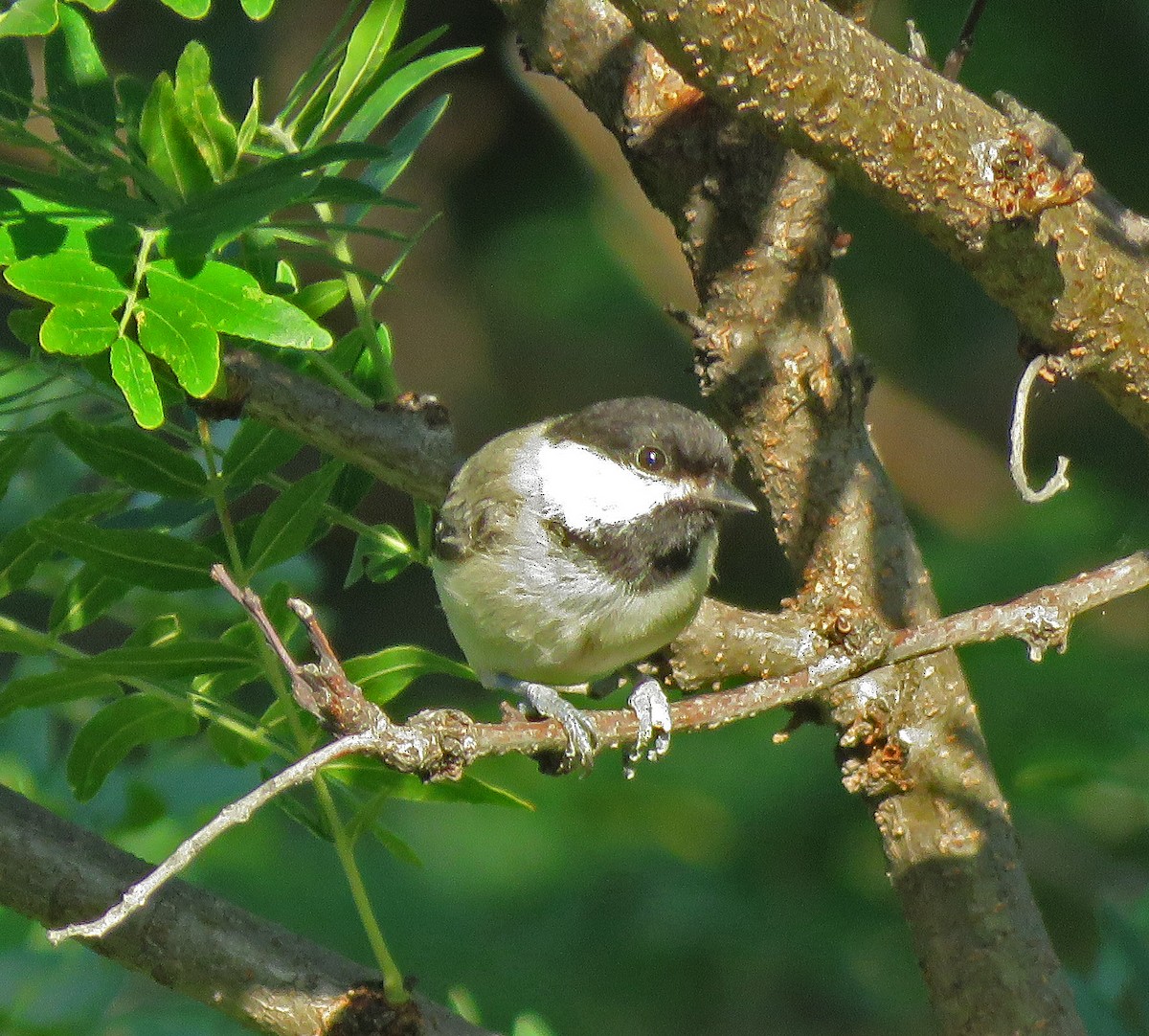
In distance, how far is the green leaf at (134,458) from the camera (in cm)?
244

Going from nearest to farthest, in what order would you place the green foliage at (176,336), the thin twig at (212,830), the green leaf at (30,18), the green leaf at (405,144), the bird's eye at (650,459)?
the thin twig at (212,830), the green leaf at (30,18), the green foliage at (176,336), the green leaf at (405,144), the bird's eye at (650,459)

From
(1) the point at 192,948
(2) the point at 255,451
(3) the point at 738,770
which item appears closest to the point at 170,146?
(2) the point at 255,451

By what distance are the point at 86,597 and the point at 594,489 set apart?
3.71 ft

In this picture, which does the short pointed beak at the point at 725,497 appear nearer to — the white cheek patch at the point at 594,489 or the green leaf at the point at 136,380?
the white cheek patch at the point at 594,489

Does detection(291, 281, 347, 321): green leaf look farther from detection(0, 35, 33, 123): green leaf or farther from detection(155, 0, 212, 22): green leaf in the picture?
detection(155, 0, 212, 22): green leaf

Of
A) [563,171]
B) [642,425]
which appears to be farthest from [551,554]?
[563,171]

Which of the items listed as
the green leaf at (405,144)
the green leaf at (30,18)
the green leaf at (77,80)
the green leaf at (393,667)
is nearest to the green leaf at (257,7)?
the green leaf at (30,18)

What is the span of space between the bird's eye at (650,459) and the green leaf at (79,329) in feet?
4.77

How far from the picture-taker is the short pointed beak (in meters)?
3.18

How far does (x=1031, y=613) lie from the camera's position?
2180 mm

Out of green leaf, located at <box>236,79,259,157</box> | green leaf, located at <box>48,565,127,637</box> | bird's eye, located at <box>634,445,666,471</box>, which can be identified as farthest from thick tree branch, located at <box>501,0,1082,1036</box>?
green leaf, located at <box>48,565,127,637</box>

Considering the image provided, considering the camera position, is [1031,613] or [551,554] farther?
[551,554]

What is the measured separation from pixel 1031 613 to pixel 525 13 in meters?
1.45

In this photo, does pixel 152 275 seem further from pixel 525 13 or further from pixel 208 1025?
pixel 208 1025
